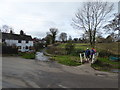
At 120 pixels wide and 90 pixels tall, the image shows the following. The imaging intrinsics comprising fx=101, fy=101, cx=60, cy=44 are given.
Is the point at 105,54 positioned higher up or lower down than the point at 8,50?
lower down

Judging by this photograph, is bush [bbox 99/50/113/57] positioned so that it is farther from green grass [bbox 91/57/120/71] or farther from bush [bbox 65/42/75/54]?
green grass [bbox 91/57/120/71]

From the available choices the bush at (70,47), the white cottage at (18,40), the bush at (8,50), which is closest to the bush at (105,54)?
the bush at (70,47)

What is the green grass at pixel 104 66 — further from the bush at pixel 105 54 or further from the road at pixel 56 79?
the bush at pixel 105 54

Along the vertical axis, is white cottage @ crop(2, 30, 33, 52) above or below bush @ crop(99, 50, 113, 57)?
above

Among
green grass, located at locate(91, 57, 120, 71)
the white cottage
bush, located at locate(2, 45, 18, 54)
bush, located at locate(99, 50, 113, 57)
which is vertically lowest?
green grass, located at locate(91, 57, 120, 71)

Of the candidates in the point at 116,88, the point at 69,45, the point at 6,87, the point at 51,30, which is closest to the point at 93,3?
the point at 69,45

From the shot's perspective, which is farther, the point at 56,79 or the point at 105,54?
the point at 105,54

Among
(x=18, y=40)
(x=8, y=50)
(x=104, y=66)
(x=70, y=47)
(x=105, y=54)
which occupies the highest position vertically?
(x=18, y=40)

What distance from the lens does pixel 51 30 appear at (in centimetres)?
6347

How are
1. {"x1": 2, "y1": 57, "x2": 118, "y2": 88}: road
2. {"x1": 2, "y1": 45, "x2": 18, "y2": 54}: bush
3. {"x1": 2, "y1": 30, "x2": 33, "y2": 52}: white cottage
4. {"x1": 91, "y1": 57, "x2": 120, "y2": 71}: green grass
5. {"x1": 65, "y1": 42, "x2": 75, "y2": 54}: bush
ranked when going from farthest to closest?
1. {"x1": 2, "y1": 30, "x2": 33, "y2": 52}: white cottage
2. {"x1": 65, "y1": 42, "x2": 75, "y2": 54}: bush
3. {"x1": 2, "y1": 45, "x2": 18, "y2": 54}: bush
4. {"x1": 91, "y1": 57, "x2": 120, "y2": 71}: green grass
5. {"x1": 2, "y1": 57, "x2": 118, "y2": 88}: road

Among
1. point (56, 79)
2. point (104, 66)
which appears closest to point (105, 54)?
point (104, 66)

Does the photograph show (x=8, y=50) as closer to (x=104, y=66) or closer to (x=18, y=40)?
(x=104, y=66)

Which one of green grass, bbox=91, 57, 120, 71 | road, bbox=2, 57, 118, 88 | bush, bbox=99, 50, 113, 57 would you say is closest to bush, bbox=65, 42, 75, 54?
bush, bbox=99, 50, 113, 57

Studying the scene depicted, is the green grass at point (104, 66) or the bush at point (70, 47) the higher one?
the bush at point (70, 47)
